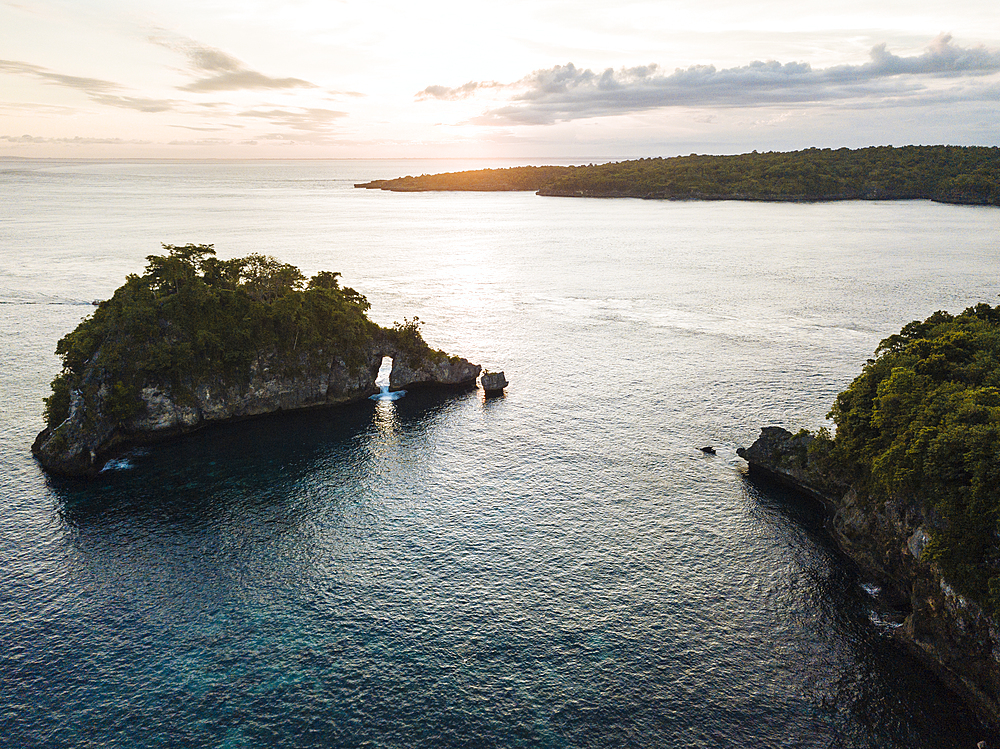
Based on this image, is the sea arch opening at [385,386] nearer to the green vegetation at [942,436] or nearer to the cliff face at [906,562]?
the cliff face at [906,562]

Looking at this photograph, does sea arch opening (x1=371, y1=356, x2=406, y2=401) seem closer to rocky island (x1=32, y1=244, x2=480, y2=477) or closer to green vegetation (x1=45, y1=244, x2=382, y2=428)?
rocky island (x1=32, y1=244, x2=480, y2=477)

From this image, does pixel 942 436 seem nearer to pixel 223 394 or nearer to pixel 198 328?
pixel 223 394

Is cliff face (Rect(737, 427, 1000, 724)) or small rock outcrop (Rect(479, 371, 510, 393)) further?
small rock outcrop (Rect(479, 371, 510, 393))

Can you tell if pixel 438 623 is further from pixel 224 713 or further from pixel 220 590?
pixel 220 590

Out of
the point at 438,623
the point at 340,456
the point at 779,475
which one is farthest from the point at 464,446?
the point at 779,475

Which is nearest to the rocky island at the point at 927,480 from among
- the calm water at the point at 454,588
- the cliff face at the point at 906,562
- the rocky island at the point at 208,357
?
the cliff face at the point at 906,562

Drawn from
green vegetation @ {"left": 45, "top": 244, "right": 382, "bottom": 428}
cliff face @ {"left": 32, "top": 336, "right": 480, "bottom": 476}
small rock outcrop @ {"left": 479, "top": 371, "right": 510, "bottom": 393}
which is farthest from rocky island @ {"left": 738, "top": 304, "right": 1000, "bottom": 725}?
green vegetation @ {"left": 45, "top": 244, "right": 382, "bottom": 428}

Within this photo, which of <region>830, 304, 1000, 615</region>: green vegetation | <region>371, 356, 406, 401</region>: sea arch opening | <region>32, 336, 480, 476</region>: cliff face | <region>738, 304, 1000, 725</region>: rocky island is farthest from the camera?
<region>371, 356, 406, 401</region>: sea arch opening

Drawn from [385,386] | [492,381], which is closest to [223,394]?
[385,386]
